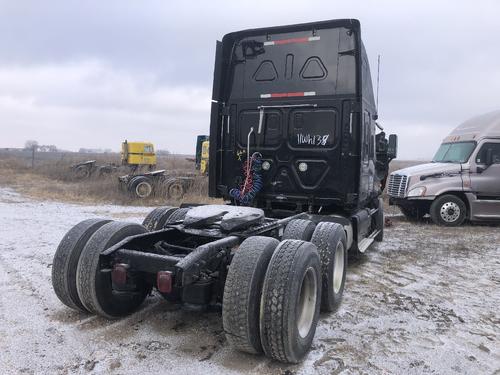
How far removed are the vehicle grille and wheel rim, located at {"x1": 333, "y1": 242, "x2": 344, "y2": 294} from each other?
776 cm

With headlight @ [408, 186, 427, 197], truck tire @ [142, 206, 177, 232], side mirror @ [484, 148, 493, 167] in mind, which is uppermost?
side mirror @ [484, 148, 493, 167]

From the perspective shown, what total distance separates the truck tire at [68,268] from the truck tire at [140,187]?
12535mm

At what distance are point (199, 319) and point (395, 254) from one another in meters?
4.57

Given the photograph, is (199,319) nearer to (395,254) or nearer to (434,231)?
(395,254)

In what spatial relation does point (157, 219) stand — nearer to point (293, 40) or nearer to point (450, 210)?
point (293, 40)

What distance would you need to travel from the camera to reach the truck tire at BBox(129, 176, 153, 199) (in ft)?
53.7

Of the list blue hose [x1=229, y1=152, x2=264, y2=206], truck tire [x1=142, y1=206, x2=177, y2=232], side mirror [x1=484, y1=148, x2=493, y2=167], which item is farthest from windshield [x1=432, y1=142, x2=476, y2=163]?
truck tire [x1=142, y1=206, x2=177, y2=232]

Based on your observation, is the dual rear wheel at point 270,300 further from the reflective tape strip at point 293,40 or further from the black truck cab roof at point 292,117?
the reflective tape strip at point 293,40

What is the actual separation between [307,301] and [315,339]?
1.30 feet

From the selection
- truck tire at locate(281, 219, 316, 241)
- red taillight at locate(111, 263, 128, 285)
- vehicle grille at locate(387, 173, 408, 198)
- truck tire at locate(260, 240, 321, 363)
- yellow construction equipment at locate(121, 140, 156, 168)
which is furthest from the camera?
yellow construction equipment at locate(121, 140, 156, 168)

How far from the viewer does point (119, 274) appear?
357 centimetres

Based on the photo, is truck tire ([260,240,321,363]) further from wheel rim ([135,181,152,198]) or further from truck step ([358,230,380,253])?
wheel rim ([135,181,152,198])

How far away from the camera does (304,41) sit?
6.30 meters

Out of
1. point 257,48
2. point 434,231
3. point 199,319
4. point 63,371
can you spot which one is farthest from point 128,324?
point 434,231
